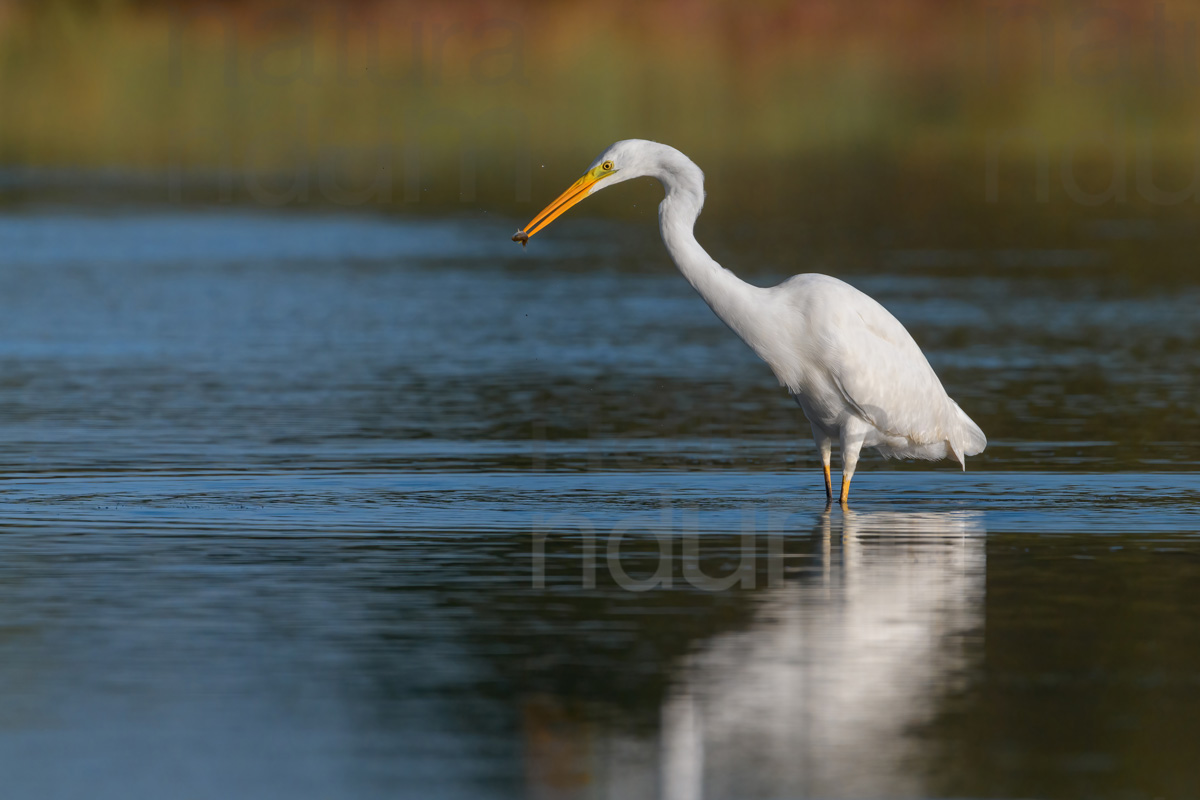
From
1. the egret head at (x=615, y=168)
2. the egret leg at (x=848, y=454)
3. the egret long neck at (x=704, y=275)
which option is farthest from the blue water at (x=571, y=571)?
the egret head at (x=615, y=168)

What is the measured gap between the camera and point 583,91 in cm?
5003

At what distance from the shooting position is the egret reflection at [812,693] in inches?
285

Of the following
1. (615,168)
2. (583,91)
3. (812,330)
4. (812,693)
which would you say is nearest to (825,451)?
(812,330)

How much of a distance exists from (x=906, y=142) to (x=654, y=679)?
145ft

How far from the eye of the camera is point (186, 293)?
2548cm

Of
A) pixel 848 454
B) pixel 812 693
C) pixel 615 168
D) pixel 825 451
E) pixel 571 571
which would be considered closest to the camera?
pixel 812 693

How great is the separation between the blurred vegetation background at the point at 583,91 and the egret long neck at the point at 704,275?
30.1 m

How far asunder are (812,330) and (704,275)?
0.68 metres

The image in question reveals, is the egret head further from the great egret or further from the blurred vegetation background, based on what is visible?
the blurred vegetation background

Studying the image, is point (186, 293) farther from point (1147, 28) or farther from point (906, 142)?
point (1147, 28)

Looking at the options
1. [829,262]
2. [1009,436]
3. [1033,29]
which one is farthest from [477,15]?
[1009,436]

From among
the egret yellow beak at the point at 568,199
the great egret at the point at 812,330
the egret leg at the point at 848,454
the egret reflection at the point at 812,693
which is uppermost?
the egret yellow beak at the point at 568,199

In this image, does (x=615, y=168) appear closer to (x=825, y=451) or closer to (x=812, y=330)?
(x=812, y=330)

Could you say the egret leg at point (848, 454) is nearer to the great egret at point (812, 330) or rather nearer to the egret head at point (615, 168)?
the great egret at point (812, 330)
